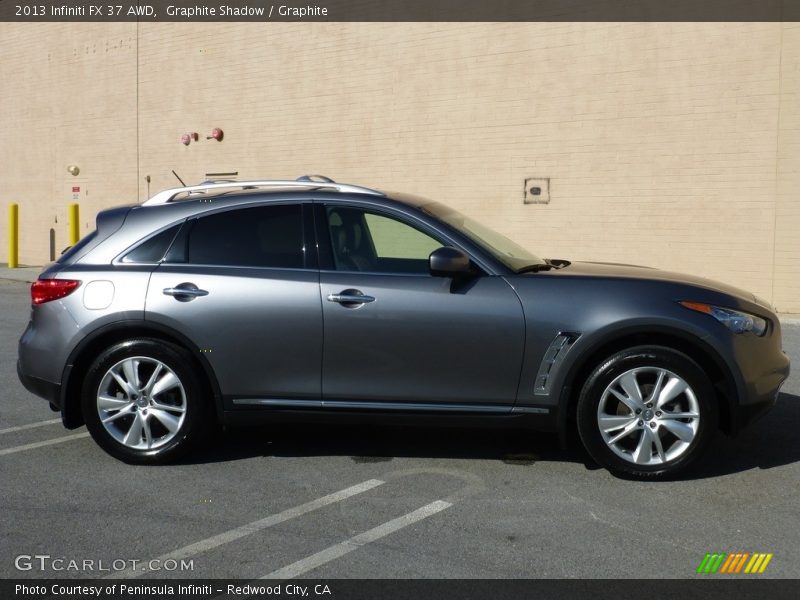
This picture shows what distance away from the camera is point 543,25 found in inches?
560

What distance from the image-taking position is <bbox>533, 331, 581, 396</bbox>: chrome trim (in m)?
5.26

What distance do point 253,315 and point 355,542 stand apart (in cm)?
162

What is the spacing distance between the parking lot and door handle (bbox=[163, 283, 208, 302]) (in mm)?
1036

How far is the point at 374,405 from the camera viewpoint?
5.45 m

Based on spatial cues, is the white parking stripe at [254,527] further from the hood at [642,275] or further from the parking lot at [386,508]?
the hood at [642,275]

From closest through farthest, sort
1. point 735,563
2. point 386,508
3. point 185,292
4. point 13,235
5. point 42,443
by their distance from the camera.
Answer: point 735,563
point 386,508
point 185,292
point 42,443
point 13,235

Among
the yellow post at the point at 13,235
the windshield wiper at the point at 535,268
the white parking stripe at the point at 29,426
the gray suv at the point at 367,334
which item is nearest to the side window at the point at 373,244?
the gray suv at the point at 367,334

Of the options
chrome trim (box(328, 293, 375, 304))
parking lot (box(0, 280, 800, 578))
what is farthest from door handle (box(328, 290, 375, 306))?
parking lot (box(0, 280, 800, 578))

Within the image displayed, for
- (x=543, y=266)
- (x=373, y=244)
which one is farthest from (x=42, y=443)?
(x=543, y=266)

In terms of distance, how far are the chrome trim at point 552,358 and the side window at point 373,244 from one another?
0.86m
